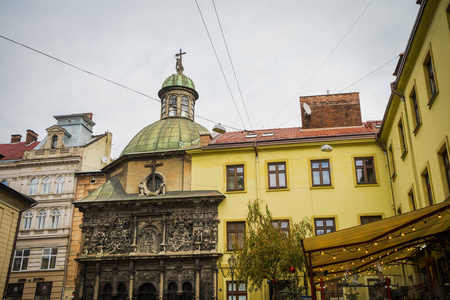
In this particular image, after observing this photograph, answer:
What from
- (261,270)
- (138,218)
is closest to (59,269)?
(138,218)

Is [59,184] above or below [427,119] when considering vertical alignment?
above

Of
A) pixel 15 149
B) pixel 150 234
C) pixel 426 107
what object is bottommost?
pixel 150 234

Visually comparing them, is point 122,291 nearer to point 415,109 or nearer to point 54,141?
point 415,109

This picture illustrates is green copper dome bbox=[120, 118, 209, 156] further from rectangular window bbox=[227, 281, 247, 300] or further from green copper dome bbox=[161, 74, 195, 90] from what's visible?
rectangular window bbox=[227, 281, 247, 300]

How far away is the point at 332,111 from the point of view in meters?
29.5

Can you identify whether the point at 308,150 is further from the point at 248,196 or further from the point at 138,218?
the point at 138,218

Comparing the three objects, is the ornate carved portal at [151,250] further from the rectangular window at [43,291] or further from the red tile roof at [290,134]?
the rectangular window at [43,291]

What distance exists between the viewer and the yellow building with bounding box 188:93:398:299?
2552cm

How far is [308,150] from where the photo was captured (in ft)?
89.4

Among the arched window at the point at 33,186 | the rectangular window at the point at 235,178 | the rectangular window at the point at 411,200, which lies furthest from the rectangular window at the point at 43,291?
the rectangular window at the point at 411,200

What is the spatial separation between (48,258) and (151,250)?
14.1m

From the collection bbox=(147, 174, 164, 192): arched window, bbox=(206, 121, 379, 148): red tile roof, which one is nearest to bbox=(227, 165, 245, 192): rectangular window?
bbox=(206, 121, 379, 148): red tile roof

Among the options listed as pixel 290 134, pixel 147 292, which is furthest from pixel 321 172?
pixel 147 292

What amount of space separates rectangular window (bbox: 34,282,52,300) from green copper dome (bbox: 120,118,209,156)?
1292 centimetres
